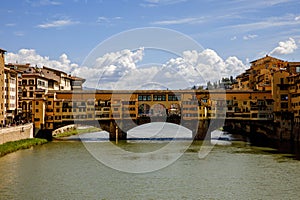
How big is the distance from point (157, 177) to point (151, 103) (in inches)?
921

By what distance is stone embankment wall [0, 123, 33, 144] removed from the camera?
35484mm

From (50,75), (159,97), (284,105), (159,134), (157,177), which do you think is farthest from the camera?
(50,75)

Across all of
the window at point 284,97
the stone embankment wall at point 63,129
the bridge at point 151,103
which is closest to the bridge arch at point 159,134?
the bridge at point 151,103

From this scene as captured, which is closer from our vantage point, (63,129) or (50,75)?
(63,129)

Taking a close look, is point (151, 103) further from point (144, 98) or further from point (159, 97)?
point (159, 97)

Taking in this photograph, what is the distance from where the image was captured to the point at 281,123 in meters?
44.4

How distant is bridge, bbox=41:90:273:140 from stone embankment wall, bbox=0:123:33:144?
3396 mm

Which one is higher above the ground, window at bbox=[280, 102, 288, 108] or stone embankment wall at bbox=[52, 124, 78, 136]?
window at bbox=[280, 102, 288, 108]

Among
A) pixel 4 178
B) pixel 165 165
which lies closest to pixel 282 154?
pixel 165 165

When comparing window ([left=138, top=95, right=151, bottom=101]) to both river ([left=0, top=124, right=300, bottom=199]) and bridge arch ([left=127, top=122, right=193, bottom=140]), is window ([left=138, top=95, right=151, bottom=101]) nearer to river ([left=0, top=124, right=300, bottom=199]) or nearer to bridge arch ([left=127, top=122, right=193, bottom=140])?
bridge arch ([left=127, top=122, right=193, bottom=140])

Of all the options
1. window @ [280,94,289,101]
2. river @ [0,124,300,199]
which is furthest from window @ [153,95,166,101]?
river @ [0,124,300,199]

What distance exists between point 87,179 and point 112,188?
2550 mm

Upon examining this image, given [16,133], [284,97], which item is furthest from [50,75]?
[284,97]

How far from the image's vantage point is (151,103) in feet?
156
